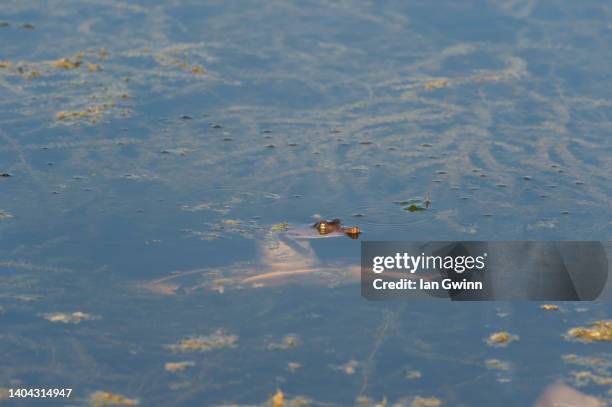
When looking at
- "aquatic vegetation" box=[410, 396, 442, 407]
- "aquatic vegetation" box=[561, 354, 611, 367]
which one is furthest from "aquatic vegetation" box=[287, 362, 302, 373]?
"aquatic vegetation" box=[561, 354, 611, 367]

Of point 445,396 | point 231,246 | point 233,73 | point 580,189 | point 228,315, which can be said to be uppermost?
point 233,73

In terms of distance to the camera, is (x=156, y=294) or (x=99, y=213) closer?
(x=156, y=294)

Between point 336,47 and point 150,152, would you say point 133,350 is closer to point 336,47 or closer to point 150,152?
point 150,152

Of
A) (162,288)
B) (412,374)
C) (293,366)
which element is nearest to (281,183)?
(162,288)

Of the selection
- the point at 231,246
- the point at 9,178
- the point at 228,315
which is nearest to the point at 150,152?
the point at 9,178

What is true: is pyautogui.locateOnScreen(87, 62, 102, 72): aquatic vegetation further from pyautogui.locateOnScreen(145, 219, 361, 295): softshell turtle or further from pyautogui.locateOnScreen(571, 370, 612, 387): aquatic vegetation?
pyautogui.locateOnScreen(571, 370, 612, 387): aquatic vegetation

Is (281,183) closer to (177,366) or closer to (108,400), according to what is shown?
(177,366)
